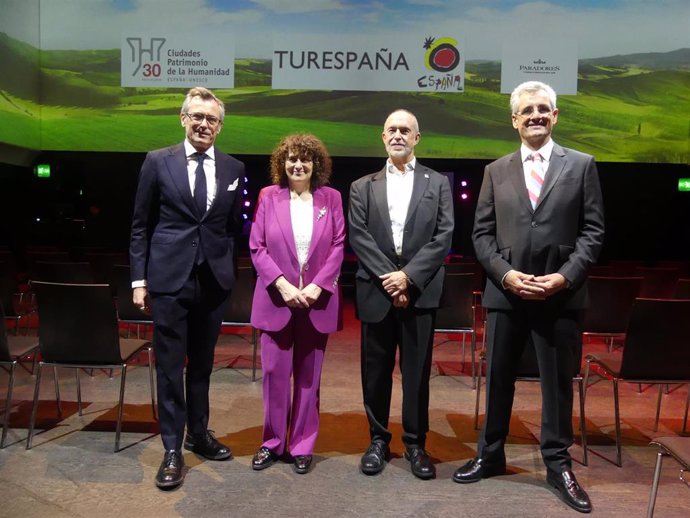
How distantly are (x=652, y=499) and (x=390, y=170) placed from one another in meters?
1.77

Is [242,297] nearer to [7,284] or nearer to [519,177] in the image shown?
[7,284]

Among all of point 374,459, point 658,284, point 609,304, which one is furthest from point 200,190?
point 658,284

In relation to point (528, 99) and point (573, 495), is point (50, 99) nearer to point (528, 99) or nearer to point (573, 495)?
point (528, 99)

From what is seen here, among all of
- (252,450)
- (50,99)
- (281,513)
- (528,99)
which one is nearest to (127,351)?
(252,450)

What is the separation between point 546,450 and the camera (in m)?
2.77

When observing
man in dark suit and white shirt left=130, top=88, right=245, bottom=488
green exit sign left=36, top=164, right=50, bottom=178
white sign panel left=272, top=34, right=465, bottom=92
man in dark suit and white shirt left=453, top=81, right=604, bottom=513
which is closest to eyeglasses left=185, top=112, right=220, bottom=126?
man in dark suit and white shirt left=130, top=88, right=245, bottom=488

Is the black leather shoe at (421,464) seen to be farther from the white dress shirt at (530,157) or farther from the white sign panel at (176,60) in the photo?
the white sign panel at (176,60)

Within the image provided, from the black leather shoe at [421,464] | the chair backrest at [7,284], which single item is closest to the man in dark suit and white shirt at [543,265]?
the black leather shoe at [421,464]

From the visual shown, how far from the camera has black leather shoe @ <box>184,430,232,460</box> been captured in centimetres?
305

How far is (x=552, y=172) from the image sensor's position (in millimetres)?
2729

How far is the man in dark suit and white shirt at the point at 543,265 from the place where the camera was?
2699 mm

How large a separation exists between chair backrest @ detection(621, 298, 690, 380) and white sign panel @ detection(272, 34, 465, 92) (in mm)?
5980

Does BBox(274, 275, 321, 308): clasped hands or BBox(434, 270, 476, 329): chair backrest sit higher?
Answer: BBox(274, 275, 321, 308): clasped hands

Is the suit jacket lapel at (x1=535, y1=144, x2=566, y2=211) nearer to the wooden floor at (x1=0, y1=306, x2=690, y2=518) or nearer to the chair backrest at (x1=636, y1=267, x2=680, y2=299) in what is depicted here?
the wooden floor at (x1=0, y1=306, x2=690, y2=518)
